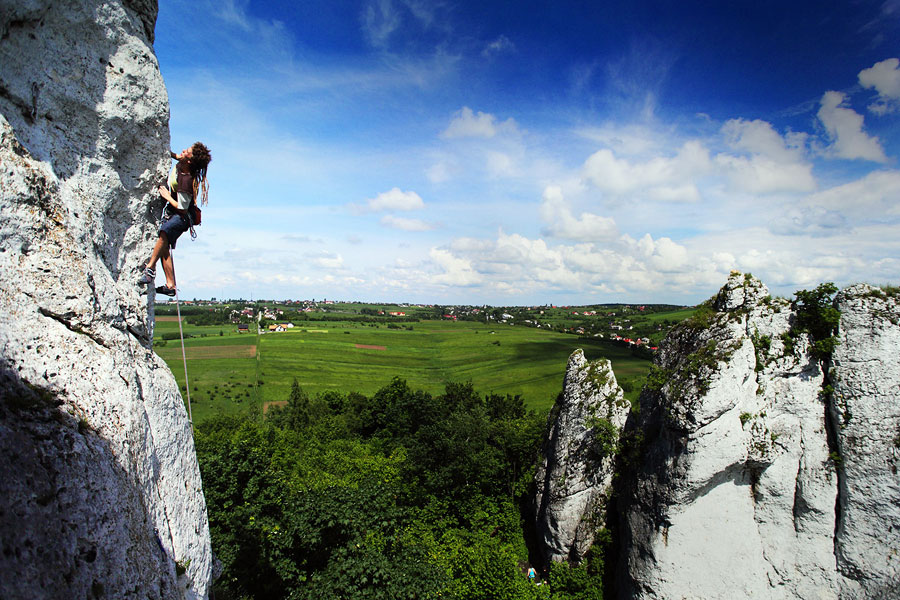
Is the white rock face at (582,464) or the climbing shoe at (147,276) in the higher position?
the climbing shoe at (147,276)

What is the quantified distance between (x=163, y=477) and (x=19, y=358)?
308 cm

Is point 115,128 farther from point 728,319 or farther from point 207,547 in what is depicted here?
point 728,319

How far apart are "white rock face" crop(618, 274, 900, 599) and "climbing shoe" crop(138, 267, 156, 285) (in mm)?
17248

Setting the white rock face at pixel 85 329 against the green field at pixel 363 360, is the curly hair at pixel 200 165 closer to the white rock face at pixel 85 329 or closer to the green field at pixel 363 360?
the white rock face at pixel 85 329

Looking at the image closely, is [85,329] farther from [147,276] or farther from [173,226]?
→ [173,226]

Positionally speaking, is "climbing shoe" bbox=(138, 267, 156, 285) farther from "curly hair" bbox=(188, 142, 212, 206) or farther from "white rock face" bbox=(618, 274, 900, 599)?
"white rock face" bbox=(618, 274, 900, 599)

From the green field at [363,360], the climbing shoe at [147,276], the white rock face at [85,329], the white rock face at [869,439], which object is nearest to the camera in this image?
the white rock face at [85,329]

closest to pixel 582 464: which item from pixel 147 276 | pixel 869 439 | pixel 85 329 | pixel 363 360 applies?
pixel 869 439

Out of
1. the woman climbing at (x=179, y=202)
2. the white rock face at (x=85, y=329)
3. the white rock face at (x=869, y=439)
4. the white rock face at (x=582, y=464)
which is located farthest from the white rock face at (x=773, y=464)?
the woman climbing at (x=179, y=202)

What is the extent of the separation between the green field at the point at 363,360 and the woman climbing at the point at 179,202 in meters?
56.1

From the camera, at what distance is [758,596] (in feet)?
53.3

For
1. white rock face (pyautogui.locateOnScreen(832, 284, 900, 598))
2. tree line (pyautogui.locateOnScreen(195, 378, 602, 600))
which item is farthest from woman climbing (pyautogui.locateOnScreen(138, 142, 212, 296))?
white rock face (pyautogui.locateOnScreen(832, 284, 900, 598))

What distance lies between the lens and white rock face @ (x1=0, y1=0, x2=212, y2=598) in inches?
142

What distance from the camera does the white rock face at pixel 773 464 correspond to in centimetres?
1477
